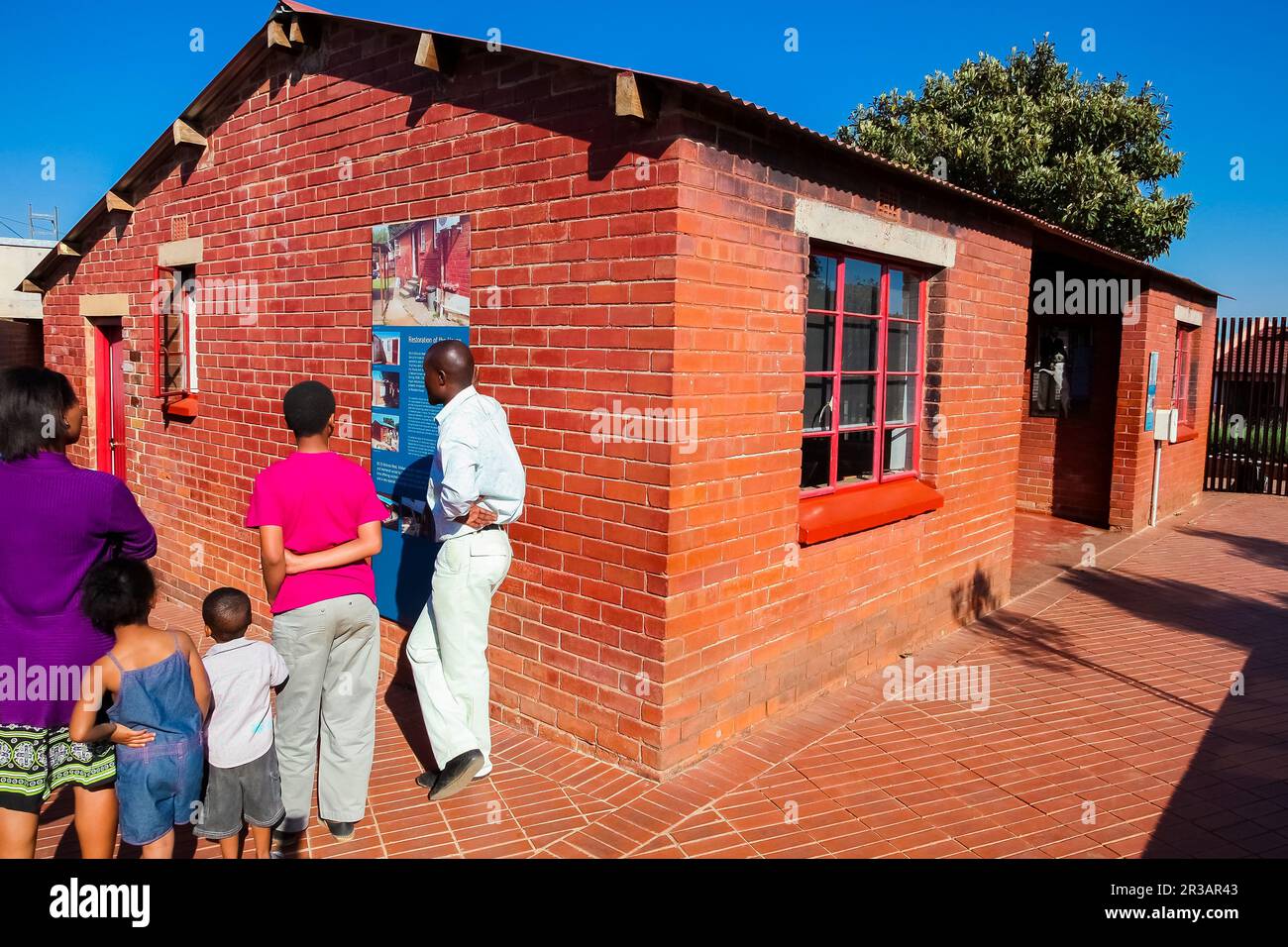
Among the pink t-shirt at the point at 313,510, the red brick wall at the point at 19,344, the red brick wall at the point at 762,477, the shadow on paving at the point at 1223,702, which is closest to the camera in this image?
the pink t-shirt at the point at 313,510

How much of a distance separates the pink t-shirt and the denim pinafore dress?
0.61 metres

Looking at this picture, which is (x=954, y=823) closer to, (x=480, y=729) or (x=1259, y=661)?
(x=480, y=729)

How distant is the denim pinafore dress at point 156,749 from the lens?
3041 mm

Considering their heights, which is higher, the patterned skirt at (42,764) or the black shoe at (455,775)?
the patterned skirt at (42,764)

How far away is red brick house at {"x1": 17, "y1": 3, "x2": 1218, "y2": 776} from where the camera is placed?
4508mm

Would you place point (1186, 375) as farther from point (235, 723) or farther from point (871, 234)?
point (235, 723)

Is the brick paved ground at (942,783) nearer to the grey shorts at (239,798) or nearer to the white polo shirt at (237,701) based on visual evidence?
the grey shorts at (239,798)

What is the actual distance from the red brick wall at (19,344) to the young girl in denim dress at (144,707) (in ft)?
39.5

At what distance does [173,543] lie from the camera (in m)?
8.25

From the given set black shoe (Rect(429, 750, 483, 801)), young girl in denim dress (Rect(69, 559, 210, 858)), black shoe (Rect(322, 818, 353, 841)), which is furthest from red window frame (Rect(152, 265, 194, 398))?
young girl in denim dress (Rect(69, 559, 210, 858))

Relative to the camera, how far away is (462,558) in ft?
13.9

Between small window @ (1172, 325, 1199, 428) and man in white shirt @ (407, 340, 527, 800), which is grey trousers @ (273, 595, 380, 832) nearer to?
man in white shirt @ (407, 340, 527, 800)

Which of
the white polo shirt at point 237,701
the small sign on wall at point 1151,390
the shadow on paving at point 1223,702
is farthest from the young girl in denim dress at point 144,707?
the small sign on wall at point 1151,390

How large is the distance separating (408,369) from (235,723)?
2.74 meters
